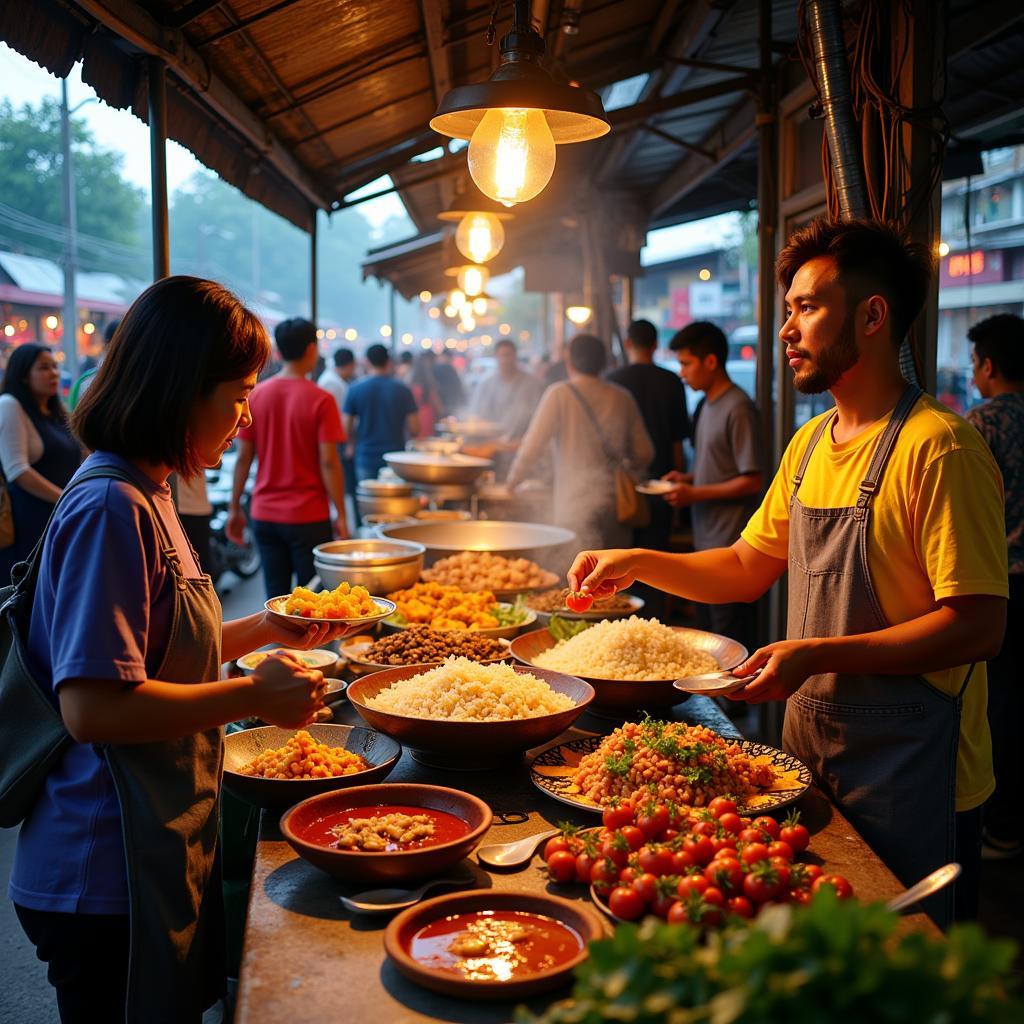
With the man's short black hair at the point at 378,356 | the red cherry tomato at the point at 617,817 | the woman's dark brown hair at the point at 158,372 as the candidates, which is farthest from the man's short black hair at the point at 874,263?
the man's short black hair at the point at 378,356

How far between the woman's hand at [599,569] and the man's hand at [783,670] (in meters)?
0.79

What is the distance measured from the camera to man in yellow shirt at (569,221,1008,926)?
2389 millimetres

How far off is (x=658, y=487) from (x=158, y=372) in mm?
4917

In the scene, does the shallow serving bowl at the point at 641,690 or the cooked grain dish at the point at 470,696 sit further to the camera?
the shallow serving bowl at the point at 641,690

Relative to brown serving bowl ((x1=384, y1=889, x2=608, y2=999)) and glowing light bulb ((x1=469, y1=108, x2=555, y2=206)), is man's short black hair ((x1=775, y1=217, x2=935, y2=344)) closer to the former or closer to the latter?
glowing light bulb ((x1=469, y1=108, x2=555, y2=206))

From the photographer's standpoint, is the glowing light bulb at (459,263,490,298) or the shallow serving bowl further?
the glowing light bulb at (459,263,490,298)

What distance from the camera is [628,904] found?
5.99 ft

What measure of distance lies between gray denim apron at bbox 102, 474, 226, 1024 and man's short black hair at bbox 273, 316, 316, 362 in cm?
480

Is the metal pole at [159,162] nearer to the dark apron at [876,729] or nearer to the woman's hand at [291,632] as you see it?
the woman's hand at [291,632]

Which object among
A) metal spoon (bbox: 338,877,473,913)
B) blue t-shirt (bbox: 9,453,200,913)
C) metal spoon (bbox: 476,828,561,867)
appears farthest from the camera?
metal spoon (bbox: 476,828,561,867)

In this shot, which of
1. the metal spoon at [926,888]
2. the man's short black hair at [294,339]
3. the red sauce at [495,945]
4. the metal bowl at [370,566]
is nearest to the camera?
the metal spoon at [926,888]

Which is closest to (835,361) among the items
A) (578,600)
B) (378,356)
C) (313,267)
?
(578,600)

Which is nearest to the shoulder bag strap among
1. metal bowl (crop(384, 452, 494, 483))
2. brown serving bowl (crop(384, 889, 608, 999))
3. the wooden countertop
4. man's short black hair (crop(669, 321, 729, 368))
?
metal bowl (crop(384, 452, 494, 483))

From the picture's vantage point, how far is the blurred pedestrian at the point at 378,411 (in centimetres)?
1123
